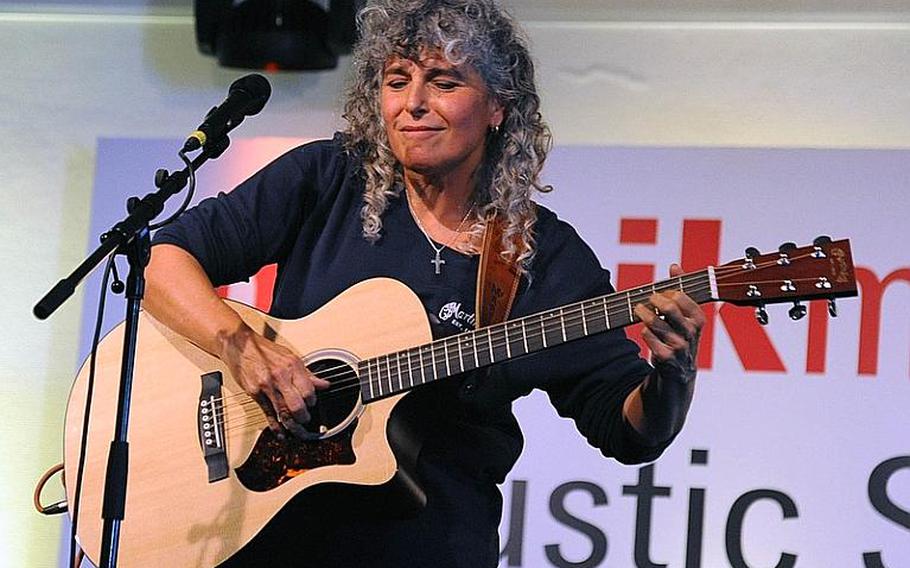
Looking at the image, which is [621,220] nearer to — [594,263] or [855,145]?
[855,145]

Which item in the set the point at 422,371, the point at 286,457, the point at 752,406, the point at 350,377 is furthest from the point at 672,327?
the point at 752,406

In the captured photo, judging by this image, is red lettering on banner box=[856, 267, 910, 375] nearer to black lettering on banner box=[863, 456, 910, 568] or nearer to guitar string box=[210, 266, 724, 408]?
black lettering on banner box=[863, 456, 910, 568]

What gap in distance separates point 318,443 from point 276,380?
119mm

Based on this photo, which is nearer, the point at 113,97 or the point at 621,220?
the point at 621,220

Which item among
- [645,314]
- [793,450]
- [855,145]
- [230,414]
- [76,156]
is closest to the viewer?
[645,314]

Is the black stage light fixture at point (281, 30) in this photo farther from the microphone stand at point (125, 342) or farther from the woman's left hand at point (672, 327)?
the woman's left hand at point (672, 327)

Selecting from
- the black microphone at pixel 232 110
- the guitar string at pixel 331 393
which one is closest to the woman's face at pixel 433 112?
the black microphone at pixel 232 110

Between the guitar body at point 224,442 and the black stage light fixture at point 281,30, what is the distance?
1778 mm

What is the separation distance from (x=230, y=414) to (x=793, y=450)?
1.91 m

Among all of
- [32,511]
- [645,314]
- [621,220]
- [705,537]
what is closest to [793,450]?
[705,537]

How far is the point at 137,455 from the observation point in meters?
2.44

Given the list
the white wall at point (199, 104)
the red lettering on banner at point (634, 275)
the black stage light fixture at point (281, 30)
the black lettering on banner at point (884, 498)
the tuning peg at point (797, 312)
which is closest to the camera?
the tuning peg at point (797, 312)

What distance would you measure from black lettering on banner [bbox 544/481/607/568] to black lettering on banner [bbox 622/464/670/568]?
8 centimetres

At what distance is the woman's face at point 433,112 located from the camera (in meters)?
2.43
